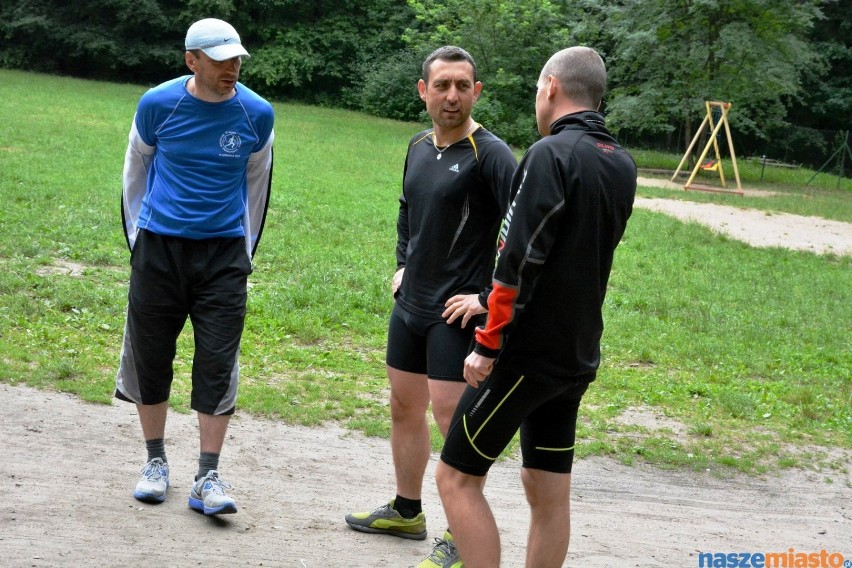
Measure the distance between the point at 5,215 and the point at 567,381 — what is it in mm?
9373

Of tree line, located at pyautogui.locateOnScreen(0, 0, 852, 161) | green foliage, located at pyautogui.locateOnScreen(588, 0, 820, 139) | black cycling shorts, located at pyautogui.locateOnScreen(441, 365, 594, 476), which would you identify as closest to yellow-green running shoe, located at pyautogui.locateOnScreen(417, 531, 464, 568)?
black cycling shorts, located at pyautogui.locateOnScreen(441, 365, 594, 476)

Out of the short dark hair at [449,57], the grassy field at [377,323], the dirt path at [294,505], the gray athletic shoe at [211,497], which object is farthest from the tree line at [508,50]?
the gray athletic shoe at [211,497]

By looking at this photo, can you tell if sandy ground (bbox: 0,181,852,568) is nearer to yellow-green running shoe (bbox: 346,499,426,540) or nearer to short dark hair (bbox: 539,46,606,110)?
yellow-green running shoe (bbox: 346,499,426,540)

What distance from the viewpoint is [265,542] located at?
425 centimetres

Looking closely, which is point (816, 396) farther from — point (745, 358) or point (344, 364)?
point (344, 364)

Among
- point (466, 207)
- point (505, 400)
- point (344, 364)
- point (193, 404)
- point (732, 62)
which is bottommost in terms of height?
point (344, 364)

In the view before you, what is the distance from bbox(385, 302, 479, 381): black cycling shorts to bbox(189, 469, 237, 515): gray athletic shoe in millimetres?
956

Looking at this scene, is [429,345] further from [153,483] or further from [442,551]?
[153,483]

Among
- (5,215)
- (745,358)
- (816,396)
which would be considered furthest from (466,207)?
(5,215)

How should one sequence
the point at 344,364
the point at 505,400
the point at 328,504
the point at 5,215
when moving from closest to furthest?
the point at 505,400 → the point at 328,504 → the point at 344,364 → the point at 5,215

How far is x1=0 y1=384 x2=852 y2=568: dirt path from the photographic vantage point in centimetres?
413

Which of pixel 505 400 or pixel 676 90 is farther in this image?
pixel 676 90

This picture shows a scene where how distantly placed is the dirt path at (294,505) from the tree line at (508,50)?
1967cm

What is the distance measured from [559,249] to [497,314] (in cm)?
30
